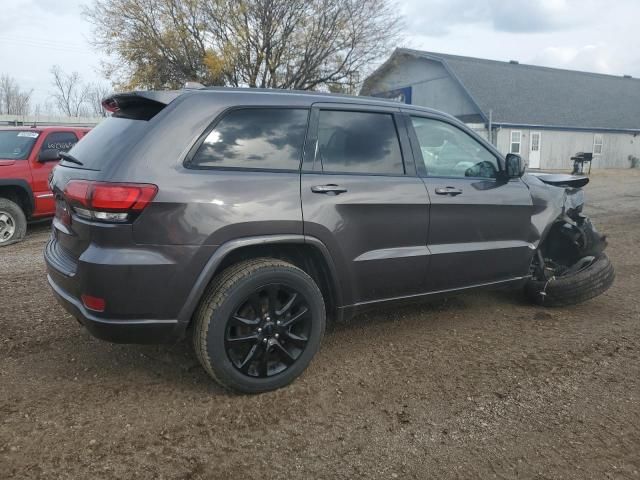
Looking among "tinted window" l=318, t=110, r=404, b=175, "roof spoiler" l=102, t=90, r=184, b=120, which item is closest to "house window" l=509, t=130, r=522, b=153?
"tinted window" l=318, t=110, r=404, b=175

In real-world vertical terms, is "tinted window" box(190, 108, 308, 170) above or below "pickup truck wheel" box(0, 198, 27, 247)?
above

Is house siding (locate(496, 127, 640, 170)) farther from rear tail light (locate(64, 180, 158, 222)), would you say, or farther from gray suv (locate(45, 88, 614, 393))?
rear tail light (locate(64, 180, 158, 222))

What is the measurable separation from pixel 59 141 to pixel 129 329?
683cm

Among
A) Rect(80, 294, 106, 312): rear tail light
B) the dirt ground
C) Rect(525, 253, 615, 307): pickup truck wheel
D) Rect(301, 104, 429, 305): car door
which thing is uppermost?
Rect(301, 104, 429, 305): car door

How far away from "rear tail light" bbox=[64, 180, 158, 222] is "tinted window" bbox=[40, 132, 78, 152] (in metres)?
6.25

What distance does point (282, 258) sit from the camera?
3330 mm

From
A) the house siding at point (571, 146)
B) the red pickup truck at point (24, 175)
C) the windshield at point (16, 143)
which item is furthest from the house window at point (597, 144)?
the windshield at point (16, 143)

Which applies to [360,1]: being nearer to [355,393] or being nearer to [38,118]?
[38,118]

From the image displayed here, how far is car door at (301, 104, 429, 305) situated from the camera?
327cm

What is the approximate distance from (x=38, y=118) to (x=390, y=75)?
71.6ft

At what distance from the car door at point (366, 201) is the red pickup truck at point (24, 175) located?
5799 mm

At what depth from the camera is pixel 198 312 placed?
2988 millimetres

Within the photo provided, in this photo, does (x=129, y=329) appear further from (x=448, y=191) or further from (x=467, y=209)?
(x=467, y=209)

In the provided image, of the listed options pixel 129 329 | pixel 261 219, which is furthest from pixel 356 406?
pixel 129 329
